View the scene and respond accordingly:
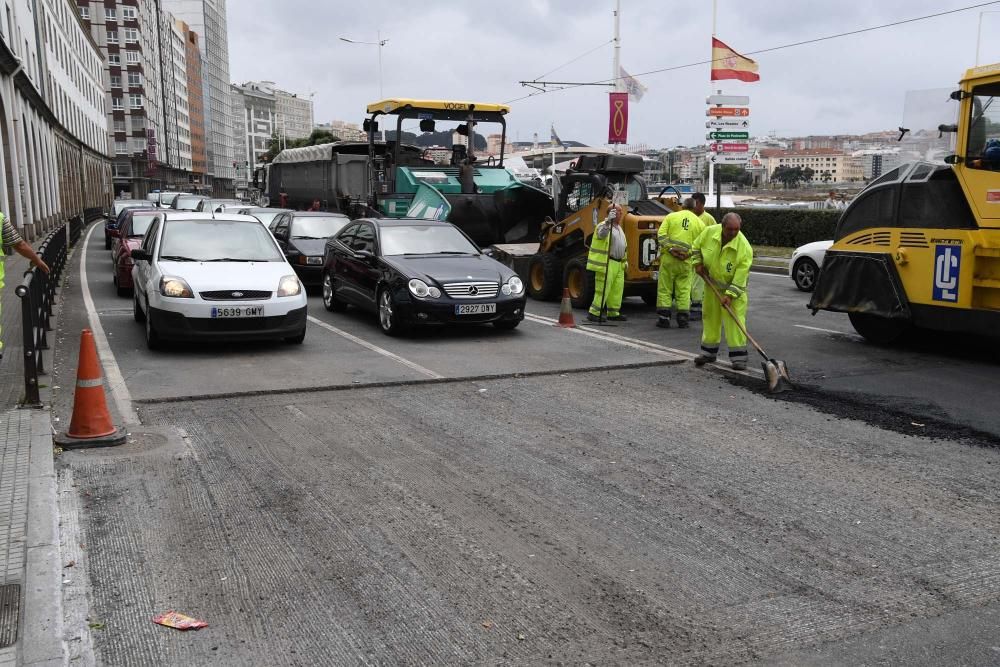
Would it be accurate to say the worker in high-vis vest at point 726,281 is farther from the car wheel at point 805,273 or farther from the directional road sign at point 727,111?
the directional road sign at point 727,111

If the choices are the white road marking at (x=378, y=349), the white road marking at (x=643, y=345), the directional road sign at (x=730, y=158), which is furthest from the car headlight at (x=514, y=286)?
the directional road sign at (x=730, y=158)

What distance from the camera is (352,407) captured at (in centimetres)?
788

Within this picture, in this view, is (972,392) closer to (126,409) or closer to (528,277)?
(126,409)

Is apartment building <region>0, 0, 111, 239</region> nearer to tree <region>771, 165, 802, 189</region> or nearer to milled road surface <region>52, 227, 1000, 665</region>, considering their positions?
milled road surface <region>52, 227, 1000, 665</region>

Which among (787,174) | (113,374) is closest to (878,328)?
(113,374)

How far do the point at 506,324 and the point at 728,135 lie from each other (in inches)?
632

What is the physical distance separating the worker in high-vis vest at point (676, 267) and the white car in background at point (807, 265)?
535 cm

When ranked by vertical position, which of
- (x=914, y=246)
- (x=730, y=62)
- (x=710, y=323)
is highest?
(x=730, y=62)

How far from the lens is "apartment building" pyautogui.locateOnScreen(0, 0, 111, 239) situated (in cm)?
3353

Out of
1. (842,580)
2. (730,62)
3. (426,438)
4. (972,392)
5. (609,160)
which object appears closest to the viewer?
(842,580)

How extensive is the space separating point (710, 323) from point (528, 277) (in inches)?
264

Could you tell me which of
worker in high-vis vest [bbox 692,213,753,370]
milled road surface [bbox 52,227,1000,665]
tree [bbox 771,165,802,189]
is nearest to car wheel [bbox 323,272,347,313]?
milled road surface [bbox 52,227,1000,665]

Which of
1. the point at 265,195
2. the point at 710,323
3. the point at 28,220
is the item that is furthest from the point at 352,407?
the point at 28,220

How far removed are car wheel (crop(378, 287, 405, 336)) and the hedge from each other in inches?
637
